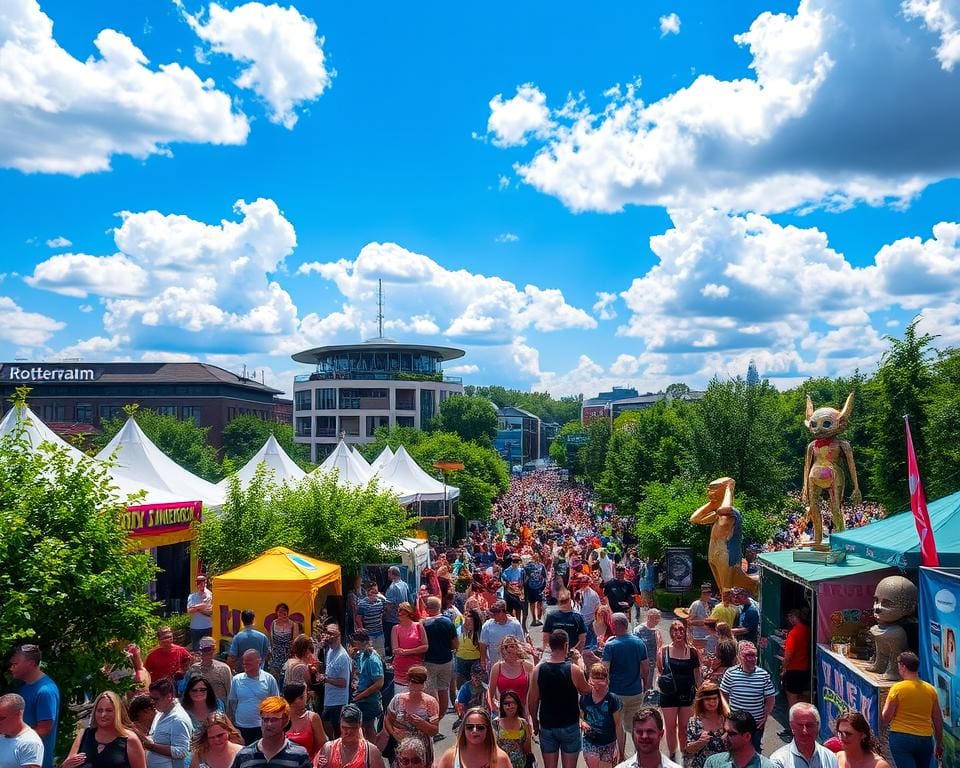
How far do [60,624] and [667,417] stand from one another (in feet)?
137

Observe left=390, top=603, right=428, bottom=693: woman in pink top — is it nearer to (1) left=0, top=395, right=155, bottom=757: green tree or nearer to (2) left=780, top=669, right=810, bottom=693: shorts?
(1) left=0, top=395, right=155, bottom=757: green tree

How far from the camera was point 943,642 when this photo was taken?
7.06 metres

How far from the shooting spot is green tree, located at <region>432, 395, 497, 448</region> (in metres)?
75.7

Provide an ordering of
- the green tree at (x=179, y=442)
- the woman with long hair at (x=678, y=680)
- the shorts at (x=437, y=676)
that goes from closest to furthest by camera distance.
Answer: the woman with long hair at (x=678, y=680), the shorts at (x=437, y=676), the green tree at (x=179, y=442)

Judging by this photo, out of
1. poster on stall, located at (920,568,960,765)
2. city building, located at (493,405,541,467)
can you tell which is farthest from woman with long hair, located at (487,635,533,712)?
city building, located at (493,405,541,467)

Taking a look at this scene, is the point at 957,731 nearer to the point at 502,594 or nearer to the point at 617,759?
the point at 617,759

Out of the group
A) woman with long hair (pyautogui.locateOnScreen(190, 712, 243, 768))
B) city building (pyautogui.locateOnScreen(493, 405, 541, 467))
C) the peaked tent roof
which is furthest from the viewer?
city building (pyautogui.locateOnScreen(493, 405, 541, 467))

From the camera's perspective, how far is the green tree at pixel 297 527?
551 inches

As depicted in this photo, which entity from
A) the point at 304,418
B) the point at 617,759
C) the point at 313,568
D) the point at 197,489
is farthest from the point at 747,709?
the point at 304,418

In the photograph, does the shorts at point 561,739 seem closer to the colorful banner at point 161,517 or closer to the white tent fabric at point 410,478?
the colorful banner at point 161,517

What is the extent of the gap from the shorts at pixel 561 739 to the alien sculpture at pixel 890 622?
3.25m

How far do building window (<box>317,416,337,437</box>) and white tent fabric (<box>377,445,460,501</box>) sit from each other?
6213 centimetres

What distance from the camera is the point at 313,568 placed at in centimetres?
1111

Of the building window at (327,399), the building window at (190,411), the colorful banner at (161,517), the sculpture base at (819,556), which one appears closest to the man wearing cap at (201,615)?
the colorful banner at (161,517)
